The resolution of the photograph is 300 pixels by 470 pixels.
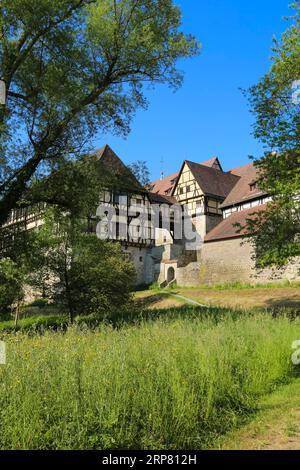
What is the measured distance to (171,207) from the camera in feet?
145

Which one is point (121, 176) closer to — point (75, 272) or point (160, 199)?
point (75, 272)

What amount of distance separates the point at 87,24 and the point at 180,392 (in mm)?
13903

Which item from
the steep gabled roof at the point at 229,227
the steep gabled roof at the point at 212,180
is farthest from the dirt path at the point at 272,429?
the steep gabled roof at the point at 212,180

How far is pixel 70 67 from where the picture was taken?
14.5m

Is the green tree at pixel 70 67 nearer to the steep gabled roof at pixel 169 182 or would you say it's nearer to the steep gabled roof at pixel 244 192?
the steep gabled roof at pixel 244 192

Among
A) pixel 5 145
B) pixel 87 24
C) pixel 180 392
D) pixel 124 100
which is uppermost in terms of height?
pixel 87 24

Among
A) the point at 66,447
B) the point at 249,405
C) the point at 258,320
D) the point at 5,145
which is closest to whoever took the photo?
the point at 66,447

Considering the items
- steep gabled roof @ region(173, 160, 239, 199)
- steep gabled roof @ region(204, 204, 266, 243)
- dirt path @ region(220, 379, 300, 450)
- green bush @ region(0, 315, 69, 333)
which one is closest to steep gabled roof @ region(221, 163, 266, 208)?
steep gabled roof @ region(204, 204, 266, 243)

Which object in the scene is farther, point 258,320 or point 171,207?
point 171,207

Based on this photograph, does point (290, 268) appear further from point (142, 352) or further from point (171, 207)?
point (142, 352)

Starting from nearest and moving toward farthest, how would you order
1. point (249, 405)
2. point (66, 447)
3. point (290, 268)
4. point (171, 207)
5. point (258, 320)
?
point (66, 447) → point (249, 405) → point (258, 320) → point (290, 268) → point (171, 207)

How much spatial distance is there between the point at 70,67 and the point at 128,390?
491 inches

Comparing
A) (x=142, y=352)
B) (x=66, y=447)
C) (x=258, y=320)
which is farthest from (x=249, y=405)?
(x=258, y=320)

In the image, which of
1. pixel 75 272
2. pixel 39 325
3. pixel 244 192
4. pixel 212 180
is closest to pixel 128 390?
pixel 75 272
